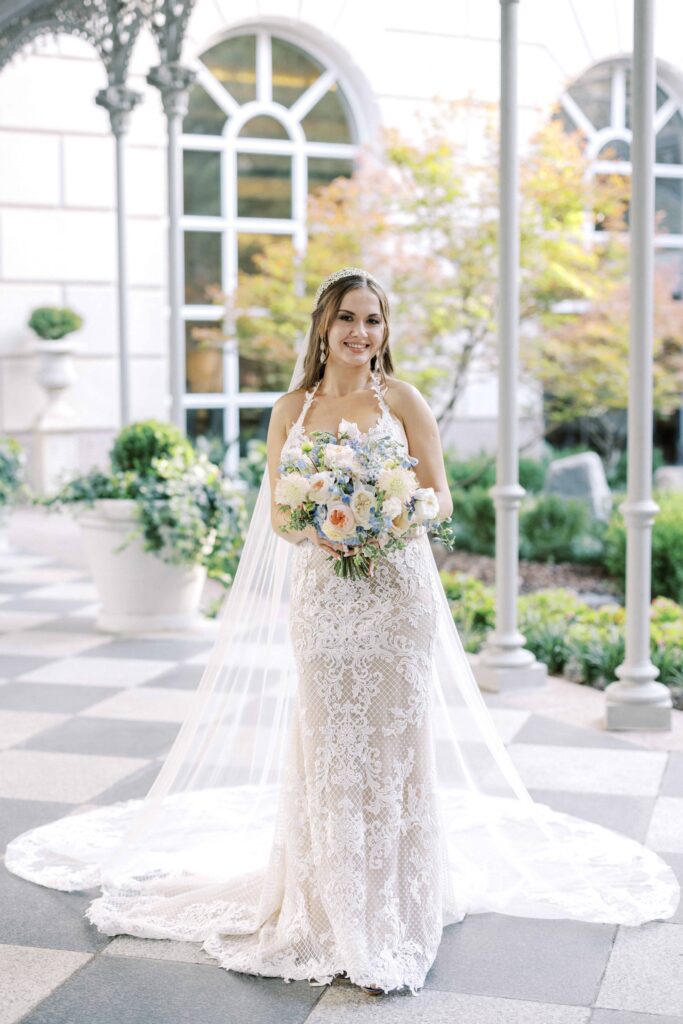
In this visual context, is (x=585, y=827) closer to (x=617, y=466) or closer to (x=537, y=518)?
(x=537, y=518)

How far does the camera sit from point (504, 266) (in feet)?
23.9

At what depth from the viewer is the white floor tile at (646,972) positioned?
3607 millimetres

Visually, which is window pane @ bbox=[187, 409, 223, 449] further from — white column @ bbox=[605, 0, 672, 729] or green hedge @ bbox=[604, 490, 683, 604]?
white column @ bbox=[605, 0, 672, 729]

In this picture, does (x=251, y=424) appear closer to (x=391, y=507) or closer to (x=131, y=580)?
(x=131, y=580)

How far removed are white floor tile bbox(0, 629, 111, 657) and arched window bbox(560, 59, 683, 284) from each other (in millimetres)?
12353

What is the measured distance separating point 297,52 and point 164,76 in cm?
841

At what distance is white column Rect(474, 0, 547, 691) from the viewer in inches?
282

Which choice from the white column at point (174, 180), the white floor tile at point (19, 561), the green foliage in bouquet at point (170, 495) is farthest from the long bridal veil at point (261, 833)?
the white floor tile at point (19, 561)

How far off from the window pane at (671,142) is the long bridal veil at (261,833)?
16644mm

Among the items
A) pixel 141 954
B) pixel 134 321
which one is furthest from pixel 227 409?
pixel 141 954

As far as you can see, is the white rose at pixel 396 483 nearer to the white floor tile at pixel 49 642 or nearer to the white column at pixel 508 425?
the white column at pixel 508 425

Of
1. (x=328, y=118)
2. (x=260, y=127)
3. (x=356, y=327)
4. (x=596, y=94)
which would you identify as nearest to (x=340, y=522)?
(x=356, y=327)

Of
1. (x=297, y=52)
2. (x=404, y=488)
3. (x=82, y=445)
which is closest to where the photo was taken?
(x=404, y=488)

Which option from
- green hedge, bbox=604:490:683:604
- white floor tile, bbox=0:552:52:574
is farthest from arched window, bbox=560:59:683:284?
white floor tile, bbox=0:552:52:574
